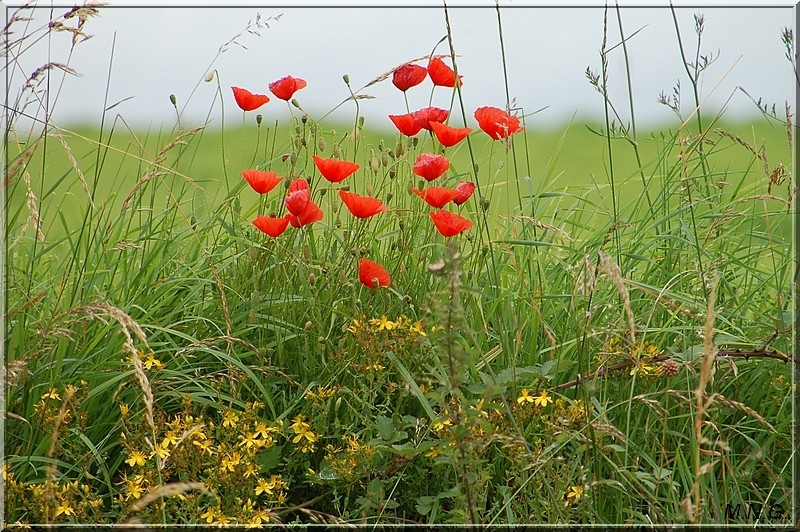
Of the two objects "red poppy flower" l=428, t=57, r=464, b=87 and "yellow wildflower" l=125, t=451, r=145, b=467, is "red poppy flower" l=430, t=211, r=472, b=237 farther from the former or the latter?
"yellow wildflower" l=125, t=451, r=145, b=467

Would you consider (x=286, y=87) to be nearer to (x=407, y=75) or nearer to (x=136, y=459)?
(x=407, y=75)

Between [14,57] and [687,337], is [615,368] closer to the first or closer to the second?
[687,337]

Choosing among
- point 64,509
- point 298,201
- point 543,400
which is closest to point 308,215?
point 298,201

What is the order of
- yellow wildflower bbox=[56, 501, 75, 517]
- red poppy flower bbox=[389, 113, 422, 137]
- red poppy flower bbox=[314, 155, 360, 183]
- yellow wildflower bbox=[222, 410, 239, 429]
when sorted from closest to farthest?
yellow wildflower bbox=[56, 501, 75, 517]
yellow wildflower bbox=[222, 410, 239, 429]
red poppy flower bbox=[314, 155, 360, 183]
red poppy flower bbox=[389, 113, 422, 137]

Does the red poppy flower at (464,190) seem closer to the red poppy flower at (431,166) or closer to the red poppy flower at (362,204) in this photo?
the red poppy flower at (431,166)

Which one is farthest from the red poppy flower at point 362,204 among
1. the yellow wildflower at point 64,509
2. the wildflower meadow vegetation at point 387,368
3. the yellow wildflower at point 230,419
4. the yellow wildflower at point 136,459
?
the yellow wildflower at point 64,509

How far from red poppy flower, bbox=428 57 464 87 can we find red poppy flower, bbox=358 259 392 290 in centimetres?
63

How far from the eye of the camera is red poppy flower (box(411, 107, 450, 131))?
2.57 meters

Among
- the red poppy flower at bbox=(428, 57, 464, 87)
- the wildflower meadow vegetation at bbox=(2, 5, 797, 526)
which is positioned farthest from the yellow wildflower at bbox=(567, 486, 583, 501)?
the red poppy flower at bbox=(428, 57, 464, 87)

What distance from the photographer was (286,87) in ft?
8.77

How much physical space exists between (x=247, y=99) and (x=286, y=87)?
124mm

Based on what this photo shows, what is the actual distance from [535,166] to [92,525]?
17.7 feet

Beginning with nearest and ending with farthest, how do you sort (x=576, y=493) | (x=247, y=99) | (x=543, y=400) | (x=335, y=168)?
(x=576, y=493), (x=543, y=400), (x=335, y=168), (x=247, y=99)

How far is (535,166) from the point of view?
699 cm
